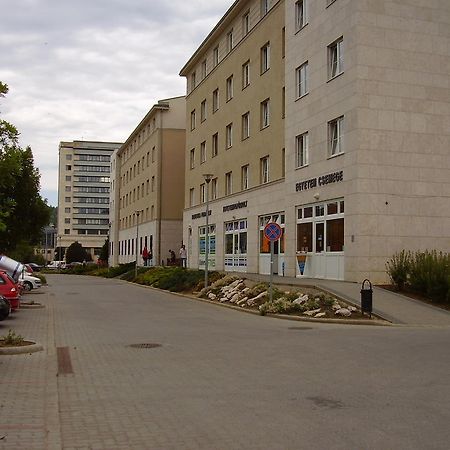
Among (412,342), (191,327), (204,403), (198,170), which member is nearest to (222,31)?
(198,170)

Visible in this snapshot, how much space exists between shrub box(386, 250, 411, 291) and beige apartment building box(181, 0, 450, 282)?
1.52 metres

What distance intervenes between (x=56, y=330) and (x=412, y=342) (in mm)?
8289

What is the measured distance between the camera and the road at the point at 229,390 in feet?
19.3

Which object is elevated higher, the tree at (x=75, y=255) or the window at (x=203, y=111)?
the window at (x=203, y=111)

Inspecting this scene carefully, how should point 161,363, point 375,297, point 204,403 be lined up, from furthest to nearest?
1. point 375,297
2. point 161,363
3. point 204,403

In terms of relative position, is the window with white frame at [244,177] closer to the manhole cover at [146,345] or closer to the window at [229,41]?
the window at [229,41]

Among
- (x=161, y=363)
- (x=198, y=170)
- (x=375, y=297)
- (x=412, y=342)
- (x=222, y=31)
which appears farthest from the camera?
(x=198, y=170)

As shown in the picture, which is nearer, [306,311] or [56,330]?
[56,330]

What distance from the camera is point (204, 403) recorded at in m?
7.34

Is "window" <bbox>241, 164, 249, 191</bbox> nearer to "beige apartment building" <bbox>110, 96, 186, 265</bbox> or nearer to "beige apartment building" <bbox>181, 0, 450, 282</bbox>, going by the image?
"beige apartment building" <bbox>181, 0, 450, 282</bbox>

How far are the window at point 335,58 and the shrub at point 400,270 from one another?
324 inches

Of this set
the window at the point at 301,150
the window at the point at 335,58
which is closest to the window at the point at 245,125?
the window at the point at 301,150

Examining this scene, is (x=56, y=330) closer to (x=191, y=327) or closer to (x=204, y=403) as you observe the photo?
(x=191, y=327)

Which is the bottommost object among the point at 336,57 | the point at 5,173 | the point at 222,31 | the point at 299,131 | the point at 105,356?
the point at 105,356
